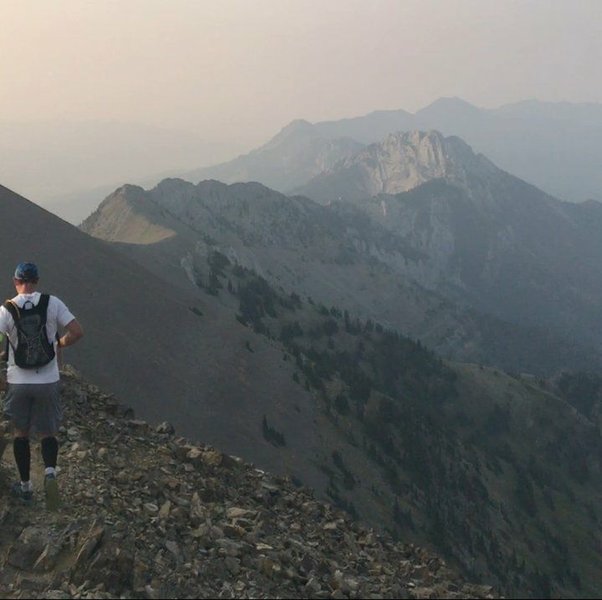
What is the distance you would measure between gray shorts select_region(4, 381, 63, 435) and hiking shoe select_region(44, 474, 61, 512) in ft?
2.43

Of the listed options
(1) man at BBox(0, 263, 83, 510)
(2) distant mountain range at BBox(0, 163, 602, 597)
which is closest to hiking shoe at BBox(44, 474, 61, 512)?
(1) man at BBox(0, 263, 83, 510)

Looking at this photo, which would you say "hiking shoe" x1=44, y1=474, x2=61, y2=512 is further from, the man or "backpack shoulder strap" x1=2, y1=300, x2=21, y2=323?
"backpack shoulder strap" x1=2, y1=300, x2=21, y2=323

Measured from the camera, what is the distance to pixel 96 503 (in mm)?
9992

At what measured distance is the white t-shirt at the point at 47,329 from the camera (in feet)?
30.9

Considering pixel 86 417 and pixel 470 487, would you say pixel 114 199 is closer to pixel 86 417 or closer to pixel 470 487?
pixel 470 487

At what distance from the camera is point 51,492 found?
371 inches

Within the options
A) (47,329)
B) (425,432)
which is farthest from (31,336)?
(425,432)

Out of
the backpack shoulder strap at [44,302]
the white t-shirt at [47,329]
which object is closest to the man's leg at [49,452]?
the white t-shirt at [47,329]

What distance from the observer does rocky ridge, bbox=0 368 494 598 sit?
8406mm

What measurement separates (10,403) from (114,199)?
579 ft

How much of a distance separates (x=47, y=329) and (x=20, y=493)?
8.59 feet

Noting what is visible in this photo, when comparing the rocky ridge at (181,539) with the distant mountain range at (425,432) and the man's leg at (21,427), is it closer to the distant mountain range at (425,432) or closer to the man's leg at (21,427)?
the man's leg at (21,427)

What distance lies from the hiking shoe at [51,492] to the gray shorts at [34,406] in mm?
741

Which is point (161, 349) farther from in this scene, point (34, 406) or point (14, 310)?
point (14, 310)
